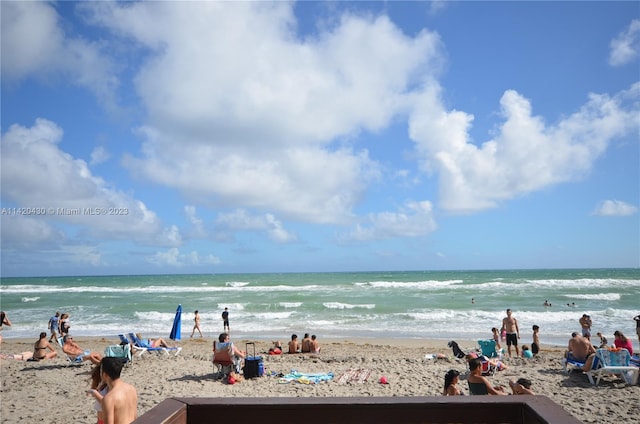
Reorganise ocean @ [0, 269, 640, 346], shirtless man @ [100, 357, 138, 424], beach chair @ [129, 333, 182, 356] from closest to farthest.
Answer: shirtless man @ [100, 357, 138, 424] → beach chair @ [129, 333, 182, 356] → ocean @ [0, 269, 640, 346]

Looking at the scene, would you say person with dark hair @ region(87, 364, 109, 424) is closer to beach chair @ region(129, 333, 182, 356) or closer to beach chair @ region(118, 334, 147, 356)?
beach chair @ region(118, 334, 147, 356)

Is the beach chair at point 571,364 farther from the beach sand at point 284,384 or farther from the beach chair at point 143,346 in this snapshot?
the beach chair at point 143,346

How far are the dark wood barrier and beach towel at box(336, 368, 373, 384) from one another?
7614mm

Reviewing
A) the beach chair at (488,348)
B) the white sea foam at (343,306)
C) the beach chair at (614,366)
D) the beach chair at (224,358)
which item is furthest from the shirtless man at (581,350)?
the white sea foam at (343,306)

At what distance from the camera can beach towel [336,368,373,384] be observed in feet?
30.4

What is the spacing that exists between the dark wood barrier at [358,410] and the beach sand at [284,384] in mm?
6116

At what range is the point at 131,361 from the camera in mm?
10961

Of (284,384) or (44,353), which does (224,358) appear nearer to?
(284,384)

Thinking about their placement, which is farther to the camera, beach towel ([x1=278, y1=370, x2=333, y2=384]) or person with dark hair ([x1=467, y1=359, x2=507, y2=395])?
beach towel ([x1=278, y1=370, x2=333, y2=384])

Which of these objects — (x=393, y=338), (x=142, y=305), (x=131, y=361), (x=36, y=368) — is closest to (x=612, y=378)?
(x=393, y=338)

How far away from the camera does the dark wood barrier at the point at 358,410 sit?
79.1 inches

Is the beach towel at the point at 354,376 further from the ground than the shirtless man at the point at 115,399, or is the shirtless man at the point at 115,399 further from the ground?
the shirtless man at the point at 115,399

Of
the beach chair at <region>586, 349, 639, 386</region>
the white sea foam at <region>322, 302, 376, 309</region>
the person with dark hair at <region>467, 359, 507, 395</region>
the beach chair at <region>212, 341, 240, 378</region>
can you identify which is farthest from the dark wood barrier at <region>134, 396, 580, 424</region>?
the white sea foam at <region>322, 302, 376, 309</region>

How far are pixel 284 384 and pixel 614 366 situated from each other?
23.3 feet
